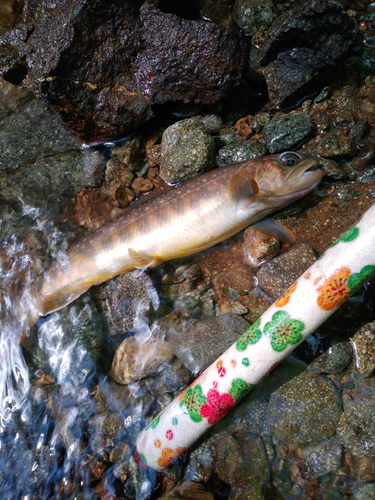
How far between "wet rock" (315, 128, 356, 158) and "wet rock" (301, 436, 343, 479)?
251 cm

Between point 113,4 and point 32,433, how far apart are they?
14.1 feet

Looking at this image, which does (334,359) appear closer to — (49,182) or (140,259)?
(140,259)

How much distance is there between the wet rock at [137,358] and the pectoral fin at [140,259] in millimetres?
703

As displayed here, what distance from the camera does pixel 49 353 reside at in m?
3.99

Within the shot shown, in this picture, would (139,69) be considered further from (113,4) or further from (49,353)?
(49,353)

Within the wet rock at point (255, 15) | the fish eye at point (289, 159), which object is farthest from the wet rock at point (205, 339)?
the wet rock at point (255, 15)

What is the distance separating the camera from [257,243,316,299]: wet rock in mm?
3668

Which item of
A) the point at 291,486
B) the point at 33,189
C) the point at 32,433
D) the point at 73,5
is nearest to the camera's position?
the point at 291,486

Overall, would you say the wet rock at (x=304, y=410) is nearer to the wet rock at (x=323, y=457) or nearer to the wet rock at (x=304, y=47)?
the wet rock at (x=323, y=457)

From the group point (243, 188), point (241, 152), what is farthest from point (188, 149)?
point (243, 188)

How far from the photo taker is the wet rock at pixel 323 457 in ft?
10.2

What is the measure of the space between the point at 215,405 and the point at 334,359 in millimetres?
1084

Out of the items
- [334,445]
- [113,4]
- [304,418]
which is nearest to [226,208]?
[304,418]

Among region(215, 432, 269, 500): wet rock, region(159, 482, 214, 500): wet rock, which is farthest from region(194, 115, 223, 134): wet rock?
region(159, 482, 214, 500): wet rock
